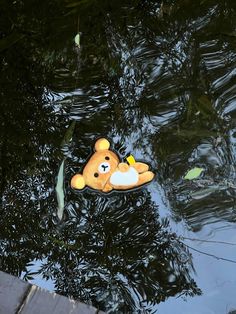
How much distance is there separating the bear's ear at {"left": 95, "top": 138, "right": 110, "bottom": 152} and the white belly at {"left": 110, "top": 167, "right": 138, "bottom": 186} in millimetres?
125

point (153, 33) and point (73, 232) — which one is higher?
point (153, 33)

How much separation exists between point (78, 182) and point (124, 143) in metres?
0.25

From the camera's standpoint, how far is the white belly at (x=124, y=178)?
197 centimetres

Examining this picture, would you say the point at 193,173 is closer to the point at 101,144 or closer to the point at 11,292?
the point at 101,144

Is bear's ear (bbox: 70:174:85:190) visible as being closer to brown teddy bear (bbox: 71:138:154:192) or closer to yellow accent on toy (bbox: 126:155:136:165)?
brown teddy bear (bbox: 71:138:154:192)

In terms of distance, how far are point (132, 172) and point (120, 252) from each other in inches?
12.5

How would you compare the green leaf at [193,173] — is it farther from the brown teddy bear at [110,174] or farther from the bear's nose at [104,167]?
the bear's nose at [104,167]

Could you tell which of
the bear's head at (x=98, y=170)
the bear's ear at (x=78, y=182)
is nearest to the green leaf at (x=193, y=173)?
the bear's head at (x=98, y=170)

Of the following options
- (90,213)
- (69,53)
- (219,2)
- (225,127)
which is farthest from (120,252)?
(219,2)

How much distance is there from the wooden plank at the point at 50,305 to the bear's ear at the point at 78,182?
0.42 metres

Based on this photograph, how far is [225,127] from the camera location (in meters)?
2.01

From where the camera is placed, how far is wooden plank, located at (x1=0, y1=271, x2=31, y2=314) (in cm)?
189

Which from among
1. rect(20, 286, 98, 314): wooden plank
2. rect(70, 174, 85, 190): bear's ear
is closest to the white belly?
rect(70, 174, 85, 190): bear's ear

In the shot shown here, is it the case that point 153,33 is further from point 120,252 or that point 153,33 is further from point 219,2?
point 120,252
